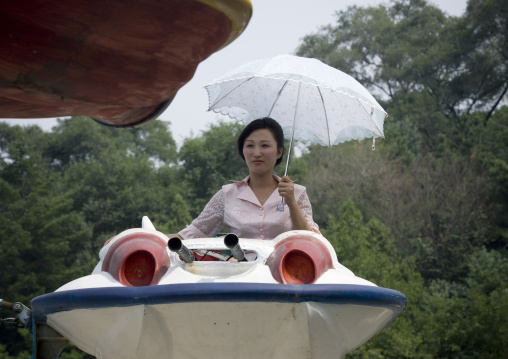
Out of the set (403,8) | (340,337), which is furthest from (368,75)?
(340,337)

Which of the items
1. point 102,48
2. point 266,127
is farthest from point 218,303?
point 266,127

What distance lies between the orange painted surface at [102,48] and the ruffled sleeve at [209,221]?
7.26 ft

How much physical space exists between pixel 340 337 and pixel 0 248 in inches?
824

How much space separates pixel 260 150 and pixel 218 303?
5.16ft

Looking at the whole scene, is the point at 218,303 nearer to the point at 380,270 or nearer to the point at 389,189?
the point at 380,270

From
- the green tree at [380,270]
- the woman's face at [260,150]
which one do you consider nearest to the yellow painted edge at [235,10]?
the woman's face at [260,150]

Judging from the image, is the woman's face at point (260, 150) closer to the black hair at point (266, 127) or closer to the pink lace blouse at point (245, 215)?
the black hair at point (266, 127)

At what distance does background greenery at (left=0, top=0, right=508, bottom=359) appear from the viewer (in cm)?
1981

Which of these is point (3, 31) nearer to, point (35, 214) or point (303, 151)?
point (35, 214)

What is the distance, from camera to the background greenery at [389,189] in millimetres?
19812

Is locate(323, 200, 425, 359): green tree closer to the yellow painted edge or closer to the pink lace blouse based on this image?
the pink lace blouse

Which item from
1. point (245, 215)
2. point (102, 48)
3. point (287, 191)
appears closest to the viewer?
point (102, 48)

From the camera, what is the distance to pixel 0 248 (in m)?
23.4

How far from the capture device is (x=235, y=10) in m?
2.60
